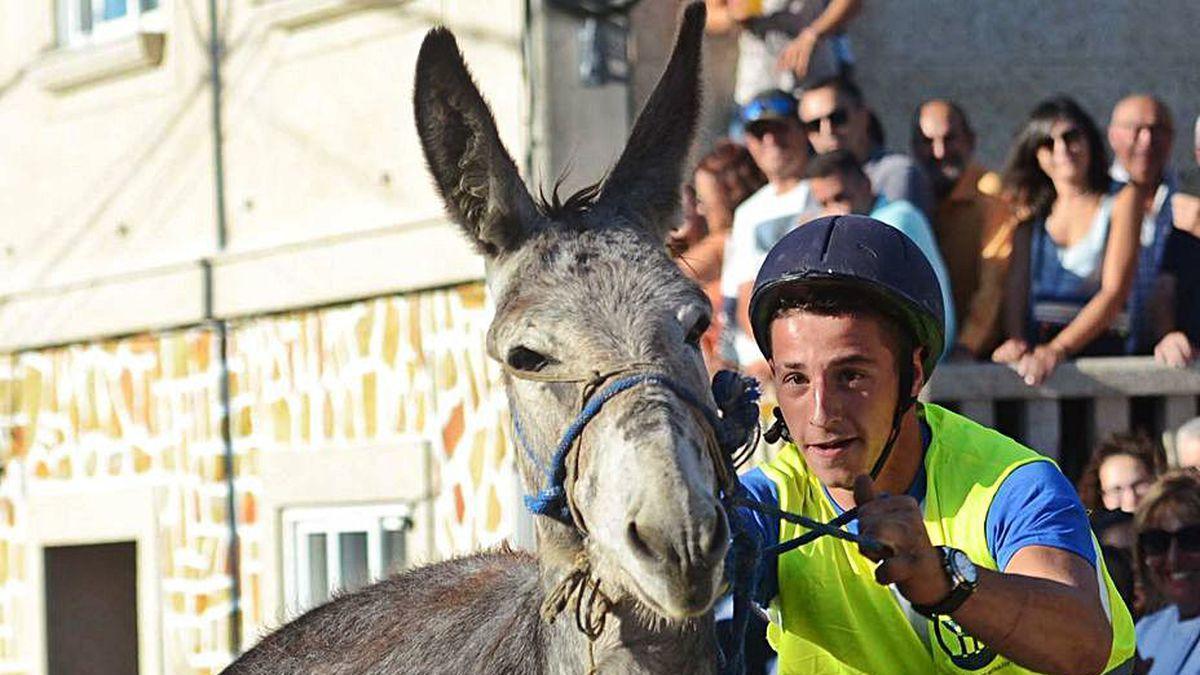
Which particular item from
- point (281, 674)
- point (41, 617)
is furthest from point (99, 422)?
point (281, 674)

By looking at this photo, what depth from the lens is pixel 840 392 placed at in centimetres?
431

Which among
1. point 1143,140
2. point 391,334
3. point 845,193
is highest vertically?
point 1143,140

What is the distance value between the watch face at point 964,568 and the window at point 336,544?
7.71 meters

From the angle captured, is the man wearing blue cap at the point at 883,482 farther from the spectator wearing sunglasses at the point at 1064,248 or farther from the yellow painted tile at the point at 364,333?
the yellow painted tile at the point at 364,333

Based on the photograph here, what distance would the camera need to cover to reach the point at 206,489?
504 inches

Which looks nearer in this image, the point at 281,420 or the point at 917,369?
the point at 917,369

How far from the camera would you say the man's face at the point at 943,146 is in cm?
947

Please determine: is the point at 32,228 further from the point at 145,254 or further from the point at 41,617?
the point at 41,617

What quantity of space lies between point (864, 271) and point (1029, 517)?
1.81 feet

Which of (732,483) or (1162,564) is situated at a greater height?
(732,483)

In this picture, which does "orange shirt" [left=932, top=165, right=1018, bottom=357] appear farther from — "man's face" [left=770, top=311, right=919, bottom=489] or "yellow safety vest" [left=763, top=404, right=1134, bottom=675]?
"man's face" [left=770, top=311, right=919, bottom=489]

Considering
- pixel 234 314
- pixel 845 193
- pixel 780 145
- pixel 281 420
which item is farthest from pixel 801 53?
pixel 234 314

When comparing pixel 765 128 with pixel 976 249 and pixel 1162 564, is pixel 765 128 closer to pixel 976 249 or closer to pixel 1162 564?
pixel 976 249

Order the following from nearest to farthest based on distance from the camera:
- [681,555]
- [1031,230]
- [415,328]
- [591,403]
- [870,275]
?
[681,555] < [591,403] < [870,275] < [1031,230] < [415,328]
